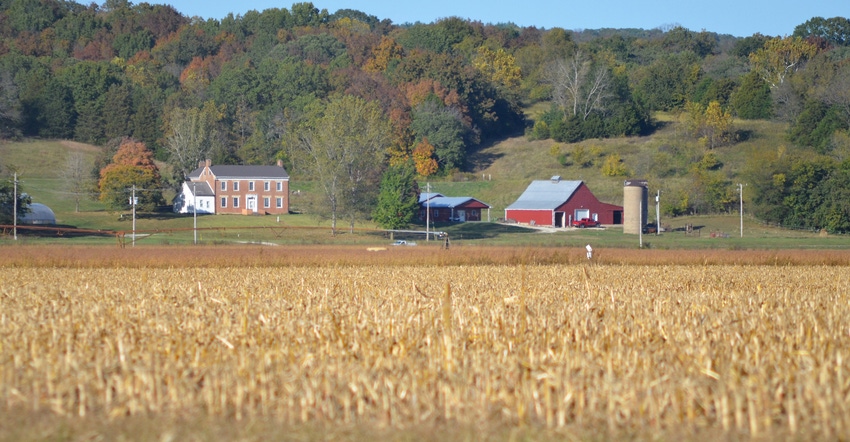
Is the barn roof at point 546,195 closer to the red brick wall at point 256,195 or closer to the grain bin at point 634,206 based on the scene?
the grain bin at point 634,206

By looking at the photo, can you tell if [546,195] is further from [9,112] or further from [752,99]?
[9,112]

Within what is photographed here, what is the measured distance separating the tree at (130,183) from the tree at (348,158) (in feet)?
52.5

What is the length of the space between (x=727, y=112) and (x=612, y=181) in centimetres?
2199

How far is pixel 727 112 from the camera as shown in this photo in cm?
11250

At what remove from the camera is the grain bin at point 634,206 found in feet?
255

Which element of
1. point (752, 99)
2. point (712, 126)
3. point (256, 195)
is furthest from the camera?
point (752, 99)

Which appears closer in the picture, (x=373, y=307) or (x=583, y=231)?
(x=373, y=307)

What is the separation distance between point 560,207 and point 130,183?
43.3 meters

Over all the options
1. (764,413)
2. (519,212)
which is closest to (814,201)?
(519,212)

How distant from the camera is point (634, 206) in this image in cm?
7906

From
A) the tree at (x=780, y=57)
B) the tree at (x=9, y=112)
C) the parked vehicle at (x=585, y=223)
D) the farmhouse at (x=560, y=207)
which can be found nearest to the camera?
the parked vehicle at (x=585, y=223)

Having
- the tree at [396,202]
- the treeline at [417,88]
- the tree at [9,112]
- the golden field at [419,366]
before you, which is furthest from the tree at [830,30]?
the golden field at [419,366]

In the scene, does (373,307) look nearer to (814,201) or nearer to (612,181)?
(814,201)

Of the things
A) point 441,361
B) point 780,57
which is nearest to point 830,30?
point 780,57
